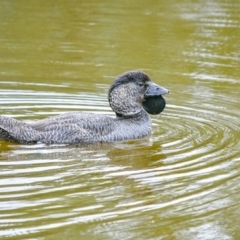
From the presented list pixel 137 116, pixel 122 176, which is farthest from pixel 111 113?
pixel 122 176

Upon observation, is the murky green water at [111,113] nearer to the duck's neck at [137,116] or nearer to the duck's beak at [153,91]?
the duck's neck at [137,116]

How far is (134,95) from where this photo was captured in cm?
1238

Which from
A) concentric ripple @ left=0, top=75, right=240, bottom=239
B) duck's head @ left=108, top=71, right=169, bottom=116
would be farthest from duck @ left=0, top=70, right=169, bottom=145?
concentric ripple @ left=0, top=75, right=240, bottom=239

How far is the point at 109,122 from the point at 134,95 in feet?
2.01

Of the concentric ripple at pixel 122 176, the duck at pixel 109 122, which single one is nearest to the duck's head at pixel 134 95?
the duck at pixel 109 122

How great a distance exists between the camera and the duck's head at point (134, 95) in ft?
40.1

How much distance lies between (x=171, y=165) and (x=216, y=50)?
750 cm

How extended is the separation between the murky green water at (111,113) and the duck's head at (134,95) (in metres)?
0.38

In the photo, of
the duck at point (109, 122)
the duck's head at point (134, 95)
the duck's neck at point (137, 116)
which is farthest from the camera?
the duck's neck at point (137, 116)

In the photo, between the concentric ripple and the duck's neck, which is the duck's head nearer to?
the duck's neck

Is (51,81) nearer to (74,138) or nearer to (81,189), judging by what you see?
(74,138)

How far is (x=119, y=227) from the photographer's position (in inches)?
338

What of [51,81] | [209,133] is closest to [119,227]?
[209,133]

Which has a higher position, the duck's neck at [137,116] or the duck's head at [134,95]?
the duck's head at [134,95]
